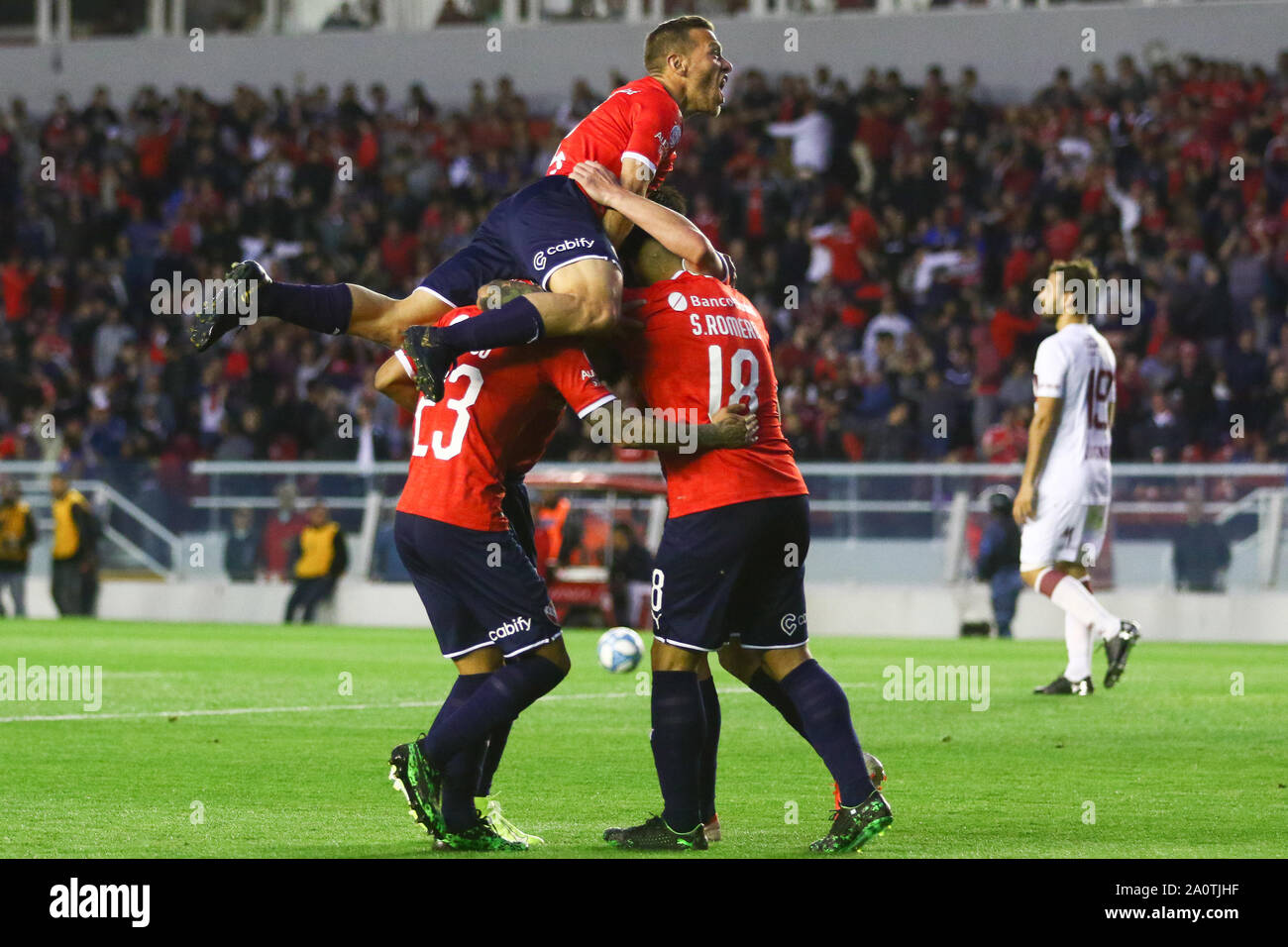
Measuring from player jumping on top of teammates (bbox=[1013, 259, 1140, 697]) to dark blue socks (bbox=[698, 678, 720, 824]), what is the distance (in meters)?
5.31

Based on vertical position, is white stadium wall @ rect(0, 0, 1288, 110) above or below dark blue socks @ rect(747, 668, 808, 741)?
above

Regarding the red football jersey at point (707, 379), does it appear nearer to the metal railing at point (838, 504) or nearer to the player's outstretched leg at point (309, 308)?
the player's outstretched leg at point (309, 308)

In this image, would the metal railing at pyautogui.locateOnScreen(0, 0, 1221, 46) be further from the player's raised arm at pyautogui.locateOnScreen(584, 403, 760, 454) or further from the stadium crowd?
the player's raised arm at pyautogui.locateOnScreen(584, 403, 760, 454)

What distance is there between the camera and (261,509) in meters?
23.1

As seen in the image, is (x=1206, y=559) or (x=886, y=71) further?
(x=886, y=71)

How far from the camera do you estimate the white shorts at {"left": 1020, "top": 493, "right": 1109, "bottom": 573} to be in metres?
11.8

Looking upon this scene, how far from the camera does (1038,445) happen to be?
11727mm

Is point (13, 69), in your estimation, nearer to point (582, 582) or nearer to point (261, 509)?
point (261, 509)

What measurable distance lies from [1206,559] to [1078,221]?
16.8 feet

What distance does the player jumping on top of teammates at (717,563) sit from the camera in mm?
6250

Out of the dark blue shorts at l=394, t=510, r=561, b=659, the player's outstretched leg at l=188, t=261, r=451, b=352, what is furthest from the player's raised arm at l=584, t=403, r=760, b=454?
the player's outstretched leg at l=188, t=261, r=451, b=352

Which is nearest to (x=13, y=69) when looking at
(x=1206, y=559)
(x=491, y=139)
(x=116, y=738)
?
(x=491, y=139)

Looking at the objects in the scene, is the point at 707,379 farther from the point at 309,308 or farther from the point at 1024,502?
the point at 1024,502

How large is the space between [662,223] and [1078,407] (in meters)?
5.87
